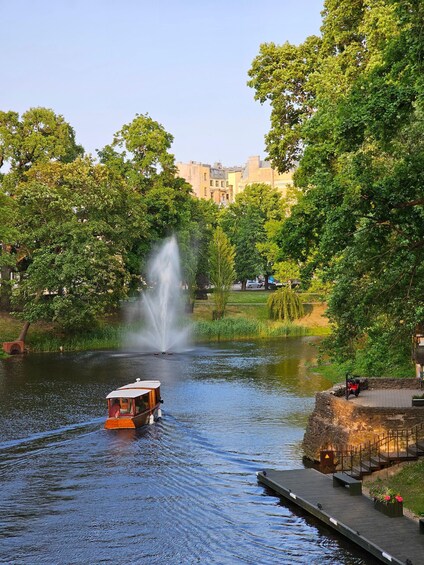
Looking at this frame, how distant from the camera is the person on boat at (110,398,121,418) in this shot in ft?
128

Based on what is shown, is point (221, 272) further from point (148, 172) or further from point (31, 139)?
point (31, 139)

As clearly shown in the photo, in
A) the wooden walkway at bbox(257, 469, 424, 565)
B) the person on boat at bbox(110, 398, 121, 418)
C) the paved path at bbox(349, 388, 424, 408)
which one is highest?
the paved path at bbox(349, 388, 424, 408)

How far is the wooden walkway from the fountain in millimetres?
47572

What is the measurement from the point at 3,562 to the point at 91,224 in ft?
176

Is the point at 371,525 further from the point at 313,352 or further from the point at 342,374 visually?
the point at 313,352

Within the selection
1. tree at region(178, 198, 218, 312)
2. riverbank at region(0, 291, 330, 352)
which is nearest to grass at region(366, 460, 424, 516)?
riverbank at region(0, 291, 330, 352)

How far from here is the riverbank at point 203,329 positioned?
74875 mm

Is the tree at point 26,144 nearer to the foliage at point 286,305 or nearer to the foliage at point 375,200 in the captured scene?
the foliage at point 286,305

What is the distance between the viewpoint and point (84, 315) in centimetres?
7194

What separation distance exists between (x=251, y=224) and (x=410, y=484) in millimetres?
100323

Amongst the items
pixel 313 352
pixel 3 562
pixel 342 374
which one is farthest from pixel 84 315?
pixel 3 562

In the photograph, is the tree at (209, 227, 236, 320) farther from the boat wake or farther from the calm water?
the boat wake

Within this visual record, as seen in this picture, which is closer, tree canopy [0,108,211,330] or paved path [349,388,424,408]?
paved path [349,388,424,408]

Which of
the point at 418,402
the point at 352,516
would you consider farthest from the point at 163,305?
the point at 352,516
